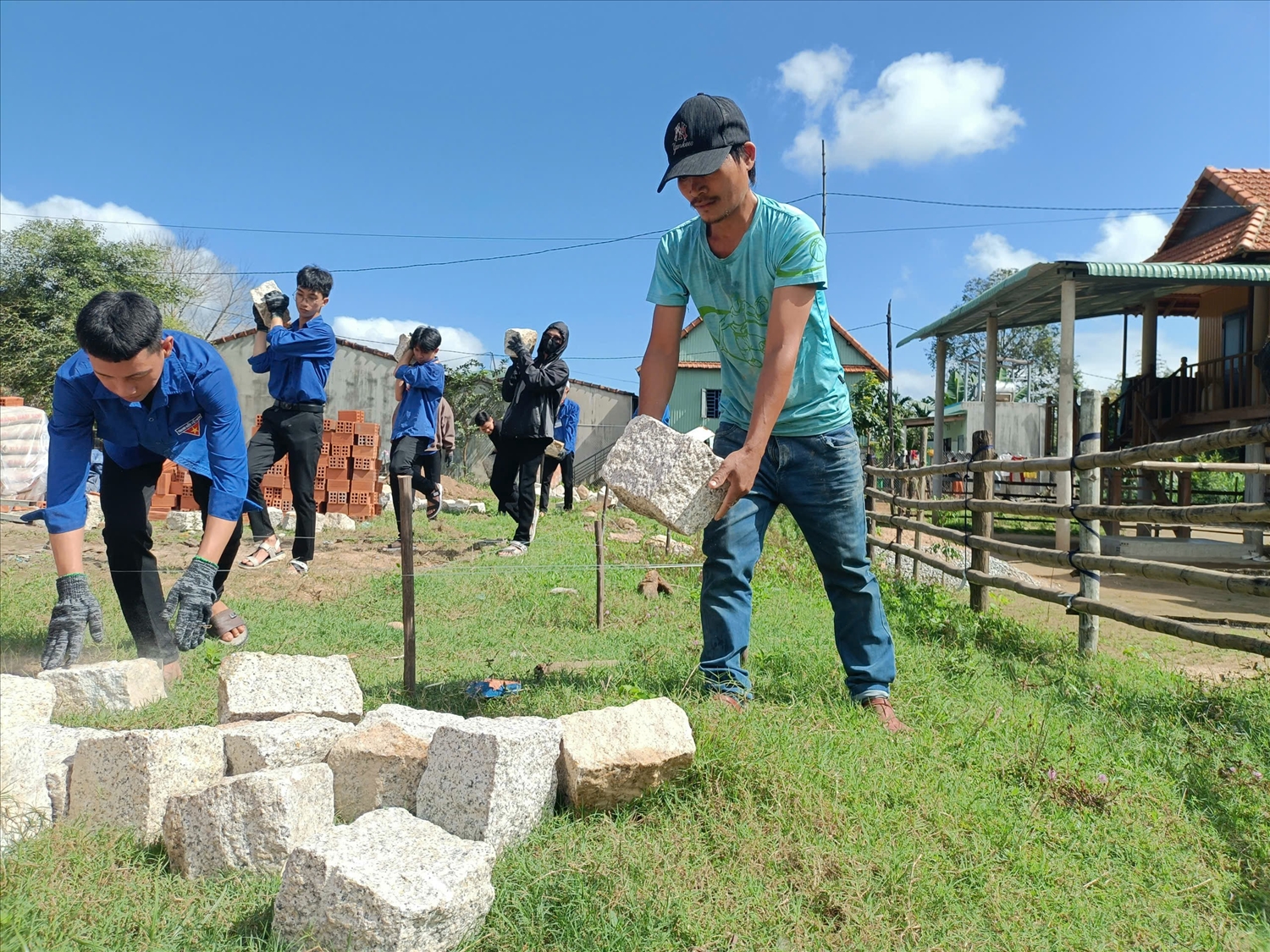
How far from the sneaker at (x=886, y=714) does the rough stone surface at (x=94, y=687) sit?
2778 millimetres

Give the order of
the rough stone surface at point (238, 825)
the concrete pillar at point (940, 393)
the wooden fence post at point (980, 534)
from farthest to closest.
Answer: the concrete pillar at point (940, 393), the wooden fence post at point (980, 534), the rough stone surface at point (238, 825)

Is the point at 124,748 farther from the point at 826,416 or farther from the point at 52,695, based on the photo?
the point at 826,416

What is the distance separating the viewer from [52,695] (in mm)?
2777

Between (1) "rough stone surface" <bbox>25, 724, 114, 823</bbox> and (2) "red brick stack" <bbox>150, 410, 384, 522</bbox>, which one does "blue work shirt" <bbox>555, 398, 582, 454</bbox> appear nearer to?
(2) "red brick stack" <bbox>150, 410, 384, 522</bbox>

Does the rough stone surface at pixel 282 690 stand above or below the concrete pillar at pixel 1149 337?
below

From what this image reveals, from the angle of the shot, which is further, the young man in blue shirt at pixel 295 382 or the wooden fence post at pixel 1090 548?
the young man in blue shirt at pixel 295 382

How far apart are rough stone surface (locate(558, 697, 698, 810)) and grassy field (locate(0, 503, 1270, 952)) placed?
7 centimetres

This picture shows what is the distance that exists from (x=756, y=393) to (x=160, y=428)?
2523 mm

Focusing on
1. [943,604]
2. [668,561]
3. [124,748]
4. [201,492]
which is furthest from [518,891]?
[668,561]

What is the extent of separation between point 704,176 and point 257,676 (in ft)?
7.70

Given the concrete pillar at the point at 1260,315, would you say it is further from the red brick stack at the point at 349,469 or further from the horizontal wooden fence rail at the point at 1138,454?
the red brick stack at the point at 349,469

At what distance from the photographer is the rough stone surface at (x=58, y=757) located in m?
2.42

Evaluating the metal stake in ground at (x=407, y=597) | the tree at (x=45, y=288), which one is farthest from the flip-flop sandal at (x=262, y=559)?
the tree at (x=45, y=288)

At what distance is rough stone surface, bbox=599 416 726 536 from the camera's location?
294cm
